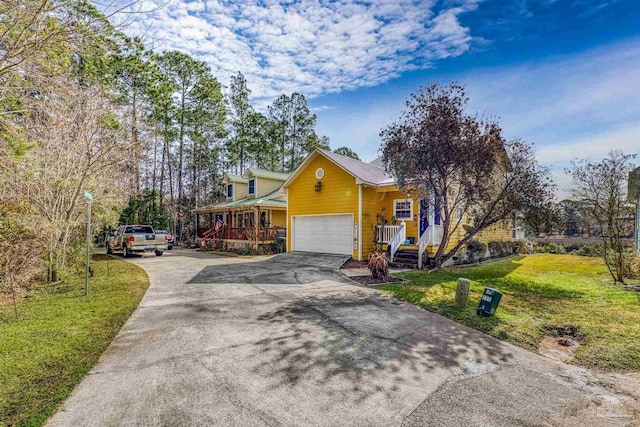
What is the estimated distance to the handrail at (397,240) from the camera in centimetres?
1317

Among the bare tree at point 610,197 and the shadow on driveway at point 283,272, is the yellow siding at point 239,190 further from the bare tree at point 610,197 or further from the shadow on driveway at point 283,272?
the bare tree at point 610,197

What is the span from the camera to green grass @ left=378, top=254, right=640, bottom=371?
4.81 metres

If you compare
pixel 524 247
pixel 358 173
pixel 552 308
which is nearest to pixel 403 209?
pixel 358 173

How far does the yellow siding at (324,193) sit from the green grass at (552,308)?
496 cm

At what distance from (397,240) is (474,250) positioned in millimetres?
5156

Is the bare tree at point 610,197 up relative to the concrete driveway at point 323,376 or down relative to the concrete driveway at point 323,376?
up

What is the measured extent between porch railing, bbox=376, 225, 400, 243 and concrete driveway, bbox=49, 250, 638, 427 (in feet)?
25.5

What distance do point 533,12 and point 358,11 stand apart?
5.33 meters

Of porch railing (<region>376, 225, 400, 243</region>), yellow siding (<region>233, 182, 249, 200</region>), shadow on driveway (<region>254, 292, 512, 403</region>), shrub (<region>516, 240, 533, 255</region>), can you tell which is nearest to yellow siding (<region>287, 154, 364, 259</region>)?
porch railing (<region>376, 225, 400, 243</region>)

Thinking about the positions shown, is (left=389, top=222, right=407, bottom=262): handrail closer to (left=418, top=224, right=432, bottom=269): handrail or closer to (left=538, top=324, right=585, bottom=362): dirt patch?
(left=418, top=224, right=432, bottom=269): handrail

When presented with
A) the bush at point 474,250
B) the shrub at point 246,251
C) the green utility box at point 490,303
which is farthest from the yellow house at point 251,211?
the green utility box at point 490,303

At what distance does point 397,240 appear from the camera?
44.3ft

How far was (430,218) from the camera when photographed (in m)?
13.3

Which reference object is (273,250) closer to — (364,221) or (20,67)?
(364,221)
